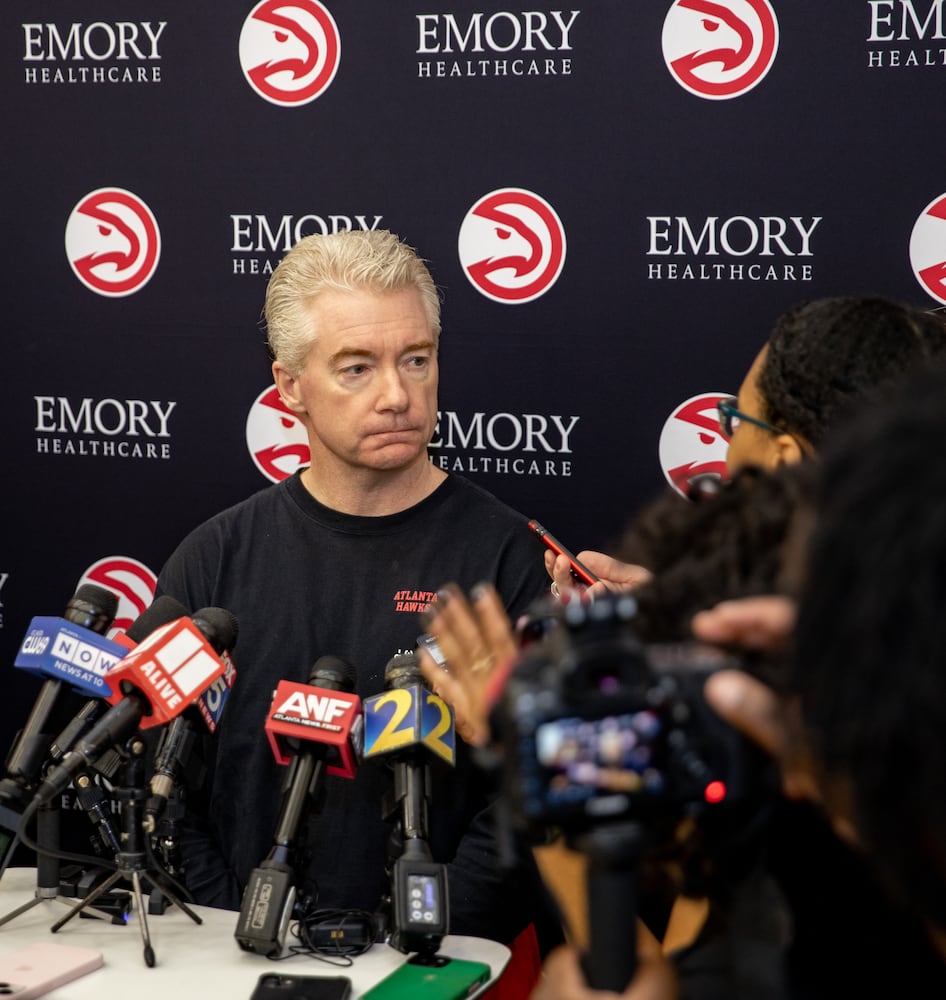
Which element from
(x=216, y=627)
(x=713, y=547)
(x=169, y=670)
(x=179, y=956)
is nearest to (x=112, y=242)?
(x=216, y=627)

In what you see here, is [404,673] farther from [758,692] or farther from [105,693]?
[758,692]

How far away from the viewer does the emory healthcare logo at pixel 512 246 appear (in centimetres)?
234

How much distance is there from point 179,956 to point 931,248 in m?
1.65

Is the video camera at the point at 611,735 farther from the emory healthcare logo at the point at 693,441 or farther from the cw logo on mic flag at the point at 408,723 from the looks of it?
the emory healthcare logo at the point at 693,441

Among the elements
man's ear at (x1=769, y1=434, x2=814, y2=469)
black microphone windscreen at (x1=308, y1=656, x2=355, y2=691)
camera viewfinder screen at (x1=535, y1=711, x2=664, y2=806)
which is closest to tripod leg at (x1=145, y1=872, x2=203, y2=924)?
black microphone windscreen at (x1=308, y1=656, x2=355, y2=691)

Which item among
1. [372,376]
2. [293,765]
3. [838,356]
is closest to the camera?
[838,356]

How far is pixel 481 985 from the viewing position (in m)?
1.53

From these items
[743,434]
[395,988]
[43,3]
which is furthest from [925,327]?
[43,3]

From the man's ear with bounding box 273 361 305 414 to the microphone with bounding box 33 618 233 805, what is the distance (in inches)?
27.4

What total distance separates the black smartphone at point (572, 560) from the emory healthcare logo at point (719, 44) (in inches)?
33.2

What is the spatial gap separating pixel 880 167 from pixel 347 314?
0.96m

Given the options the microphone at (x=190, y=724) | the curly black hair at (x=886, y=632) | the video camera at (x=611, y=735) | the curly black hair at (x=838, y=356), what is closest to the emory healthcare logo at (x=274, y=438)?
the microphone at (x=190, y=724)

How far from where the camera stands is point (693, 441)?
230cm

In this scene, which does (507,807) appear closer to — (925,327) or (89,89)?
(925,327)
